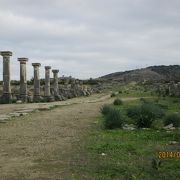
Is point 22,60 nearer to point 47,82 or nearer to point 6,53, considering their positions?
point 6,53

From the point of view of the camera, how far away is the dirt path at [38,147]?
341 inches

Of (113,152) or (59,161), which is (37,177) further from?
(113,152)

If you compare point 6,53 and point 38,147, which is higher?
point 6,53

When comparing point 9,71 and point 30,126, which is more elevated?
point 9,71

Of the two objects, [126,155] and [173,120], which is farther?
[173,120]

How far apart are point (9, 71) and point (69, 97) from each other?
16.6m

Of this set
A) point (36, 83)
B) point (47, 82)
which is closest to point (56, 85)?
point (47, 82)

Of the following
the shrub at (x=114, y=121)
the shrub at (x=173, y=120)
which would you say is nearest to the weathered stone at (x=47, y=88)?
the shrub at (x=114, y=121)

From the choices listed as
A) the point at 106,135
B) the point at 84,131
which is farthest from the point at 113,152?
the point at 84,131

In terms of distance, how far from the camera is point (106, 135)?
1375cm

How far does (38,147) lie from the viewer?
11.7 m

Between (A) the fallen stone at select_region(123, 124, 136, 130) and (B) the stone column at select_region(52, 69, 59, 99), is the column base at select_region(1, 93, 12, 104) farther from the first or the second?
(A) the fallen stone at select_region(123, 124, 136, 130)

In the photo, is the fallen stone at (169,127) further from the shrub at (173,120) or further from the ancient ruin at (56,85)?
the ancient ruin at (56,85)
